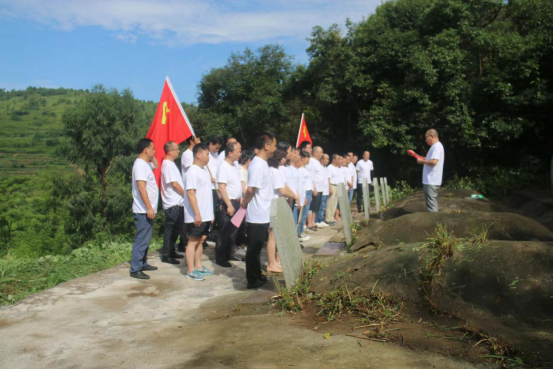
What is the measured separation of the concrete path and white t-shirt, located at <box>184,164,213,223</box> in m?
0.91

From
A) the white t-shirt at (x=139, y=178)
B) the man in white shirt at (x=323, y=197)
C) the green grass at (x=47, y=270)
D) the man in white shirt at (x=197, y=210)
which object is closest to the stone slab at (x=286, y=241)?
the man in white shirt at (x=197, y=210)

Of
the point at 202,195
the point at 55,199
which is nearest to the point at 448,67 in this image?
the point at 202,195

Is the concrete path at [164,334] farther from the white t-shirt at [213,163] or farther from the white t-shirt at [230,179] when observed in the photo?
the white t-shirt at [213,163]

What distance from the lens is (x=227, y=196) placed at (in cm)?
682

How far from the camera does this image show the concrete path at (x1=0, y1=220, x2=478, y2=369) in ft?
10.3

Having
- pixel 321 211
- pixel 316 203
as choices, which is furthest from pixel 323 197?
pixel 316 203

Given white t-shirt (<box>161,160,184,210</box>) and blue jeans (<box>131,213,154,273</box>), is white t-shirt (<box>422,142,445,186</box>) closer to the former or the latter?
white t-shirt (<box>161,160,184,210</box>)

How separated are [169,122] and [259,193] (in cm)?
310

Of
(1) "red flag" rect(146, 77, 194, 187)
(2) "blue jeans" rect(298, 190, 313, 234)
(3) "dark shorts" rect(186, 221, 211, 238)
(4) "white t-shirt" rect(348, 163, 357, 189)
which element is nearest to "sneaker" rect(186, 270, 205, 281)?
(3) "dark shorts" rect(186, 221, 211, 238)

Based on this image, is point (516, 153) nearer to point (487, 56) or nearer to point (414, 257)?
point (487, 56)

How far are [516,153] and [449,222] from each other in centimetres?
1644

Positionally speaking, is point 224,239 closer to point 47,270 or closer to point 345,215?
point 345,215

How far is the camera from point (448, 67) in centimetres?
1945

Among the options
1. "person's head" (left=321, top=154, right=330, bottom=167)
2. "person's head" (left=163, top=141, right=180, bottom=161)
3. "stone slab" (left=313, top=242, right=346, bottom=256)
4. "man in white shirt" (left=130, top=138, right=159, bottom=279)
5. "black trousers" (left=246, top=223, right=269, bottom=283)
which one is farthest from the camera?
"person's head" (left=321, top=154, right=330, bottom=167)
